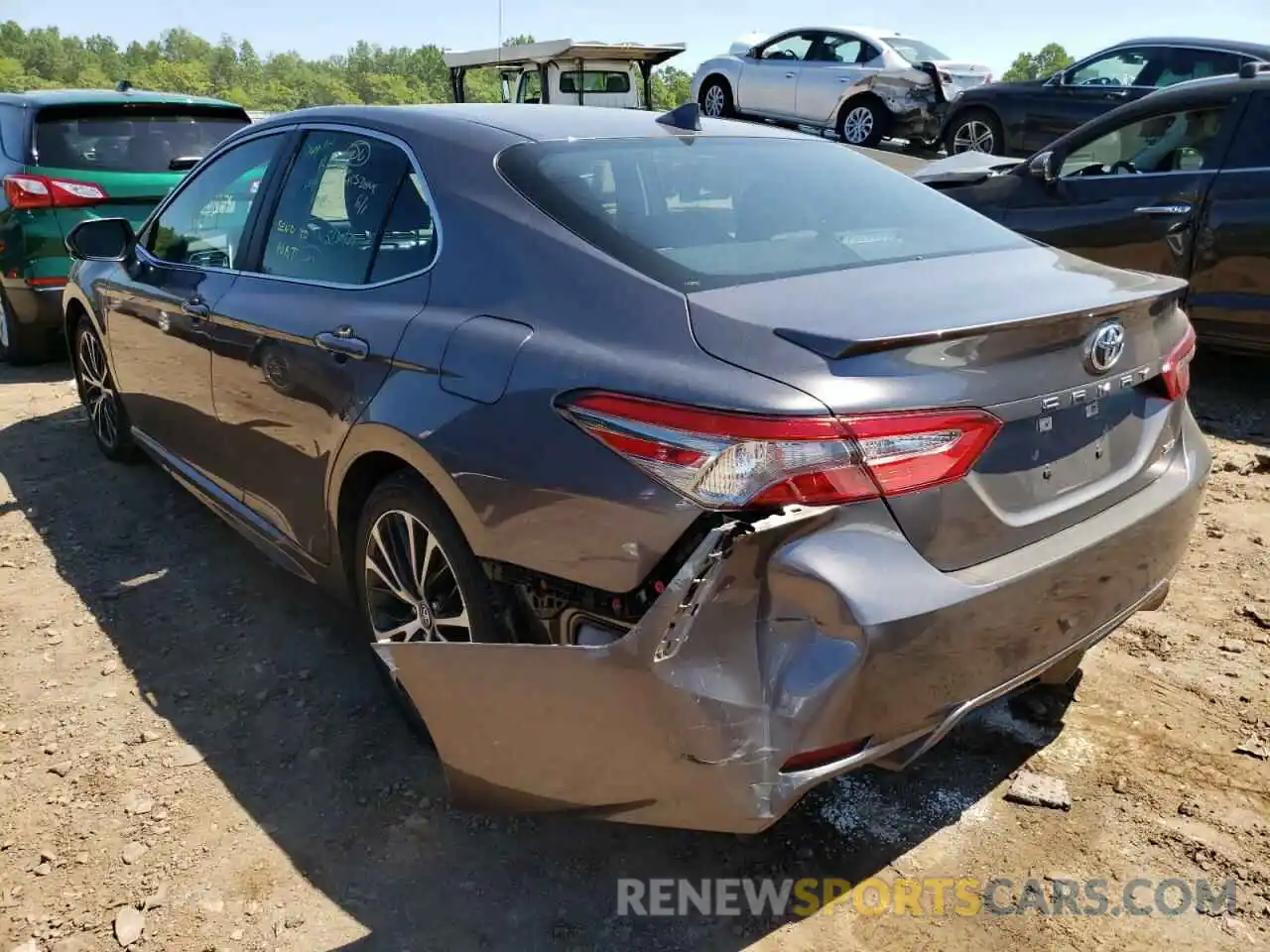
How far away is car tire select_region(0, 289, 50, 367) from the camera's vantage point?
21.9 feet

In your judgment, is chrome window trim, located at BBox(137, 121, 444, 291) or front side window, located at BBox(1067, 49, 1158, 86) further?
front side window, located at BBox(1067, 49, 1158, 86)

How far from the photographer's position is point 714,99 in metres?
16.1

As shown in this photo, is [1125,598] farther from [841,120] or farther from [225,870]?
[841,120]

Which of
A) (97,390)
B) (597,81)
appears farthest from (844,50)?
(97,390)

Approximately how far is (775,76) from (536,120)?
42.8 feet

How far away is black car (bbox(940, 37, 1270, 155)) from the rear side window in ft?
27.6

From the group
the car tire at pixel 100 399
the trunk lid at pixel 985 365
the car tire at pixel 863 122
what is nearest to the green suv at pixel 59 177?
the car tire at pixel 100 399

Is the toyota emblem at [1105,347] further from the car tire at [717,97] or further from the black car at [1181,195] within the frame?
the car tire at [717,97]

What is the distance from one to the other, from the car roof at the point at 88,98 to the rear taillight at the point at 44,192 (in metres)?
0.51

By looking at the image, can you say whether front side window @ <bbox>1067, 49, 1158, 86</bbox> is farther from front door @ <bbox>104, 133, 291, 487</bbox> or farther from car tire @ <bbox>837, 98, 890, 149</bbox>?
front door @ <bbox>104, 133, 291, 487</bbox>

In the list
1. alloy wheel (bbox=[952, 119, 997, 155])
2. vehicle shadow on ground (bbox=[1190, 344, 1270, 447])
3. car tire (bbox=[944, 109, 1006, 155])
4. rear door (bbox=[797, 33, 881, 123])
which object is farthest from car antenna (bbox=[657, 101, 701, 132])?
rear door (bbox=[797, 33, 881, 123])

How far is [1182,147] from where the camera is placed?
225 inches

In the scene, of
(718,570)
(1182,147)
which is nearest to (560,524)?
(718,570)

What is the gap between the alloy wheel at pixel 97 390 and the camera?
15.6ft
